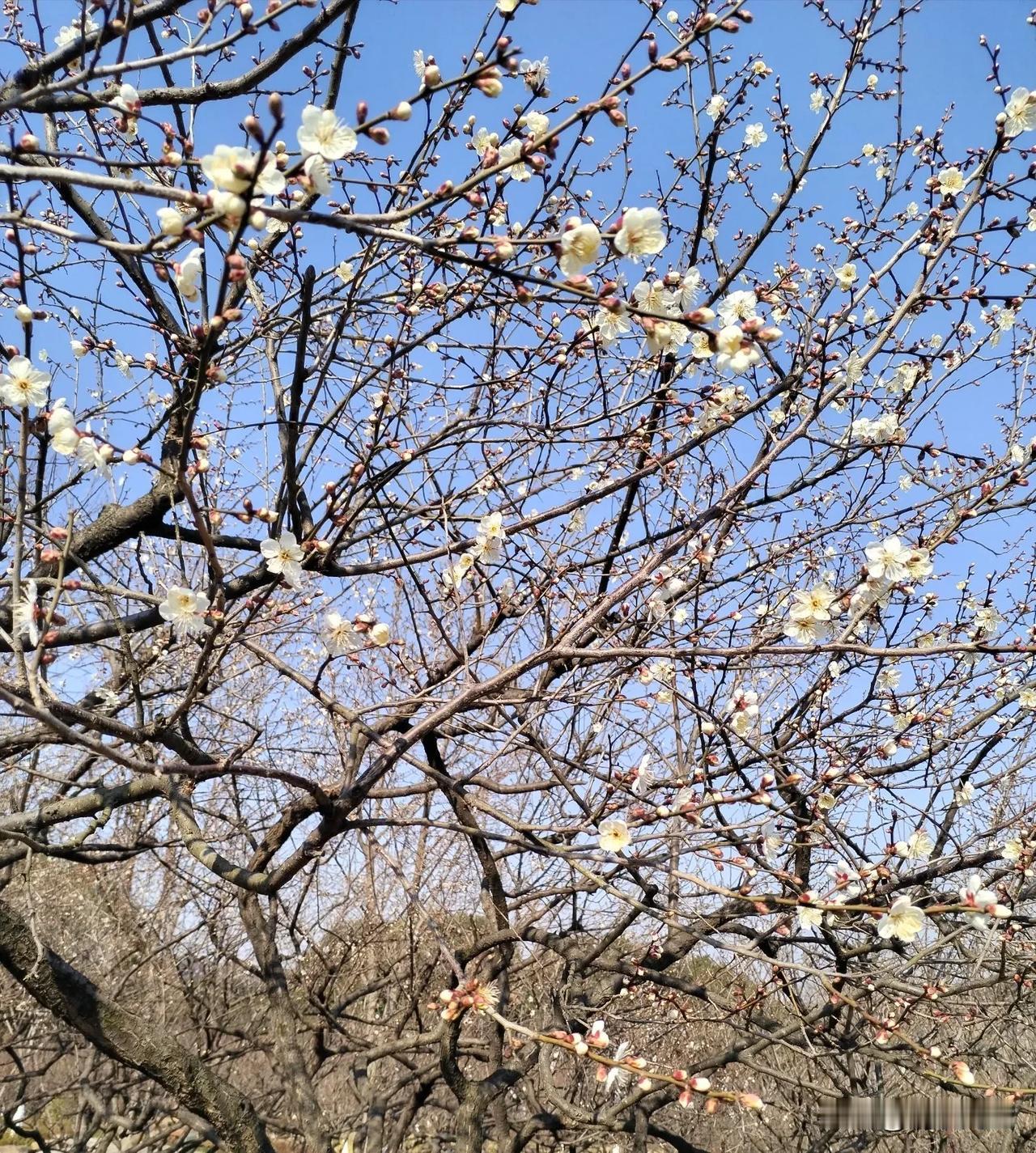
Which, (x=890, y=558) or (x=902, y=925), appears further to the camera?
(x=890, y=558)

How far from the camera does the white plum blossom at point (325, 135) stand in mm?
1423

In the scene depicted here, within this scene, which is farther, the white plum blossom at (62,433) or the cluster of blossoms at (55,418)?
the white plum blossom at (62,433)

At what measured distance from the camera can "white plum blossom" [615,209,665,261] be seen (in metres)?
1.55

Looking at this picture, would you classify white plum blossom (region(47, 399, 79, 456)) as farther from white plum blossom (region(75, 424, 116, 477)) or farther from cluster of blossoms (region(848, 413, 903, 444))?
cluster of blossoms (region(848, 413, 903, 444))

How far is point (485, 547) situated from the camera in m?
2.44

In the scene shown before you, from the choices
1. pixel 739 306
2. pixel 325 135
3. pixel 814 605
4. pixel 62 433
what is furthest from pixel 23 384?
pixel 814 605

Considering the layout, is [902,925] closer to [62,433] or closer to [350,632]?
[350,632]

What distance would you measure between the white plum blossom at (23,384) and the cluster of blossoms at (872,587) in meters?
1.92

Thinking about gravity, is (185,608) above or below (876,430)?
below

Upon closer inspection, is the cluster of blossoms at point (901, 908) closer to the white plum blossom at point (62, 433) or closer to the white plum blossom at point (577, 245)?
the white plum blossom at point (577, 245)

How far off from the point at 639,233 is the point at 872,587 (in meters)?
1.26

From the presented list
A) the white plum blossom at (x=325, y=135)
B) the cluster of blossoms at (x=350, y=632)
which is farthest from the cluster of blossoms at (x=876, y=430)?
the white plum blossom at (x=325, y=135)

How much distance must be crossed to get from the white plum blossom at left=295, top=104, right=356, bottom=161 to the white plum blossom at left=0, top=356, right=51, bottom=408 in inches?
29.8

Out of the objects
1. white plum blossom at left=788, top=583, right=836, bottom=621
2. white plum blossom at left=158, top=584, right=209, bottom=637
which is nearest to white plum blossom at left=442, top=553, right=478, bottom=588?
white plum blossom at left=158, top=584, right=209, bottom=637
